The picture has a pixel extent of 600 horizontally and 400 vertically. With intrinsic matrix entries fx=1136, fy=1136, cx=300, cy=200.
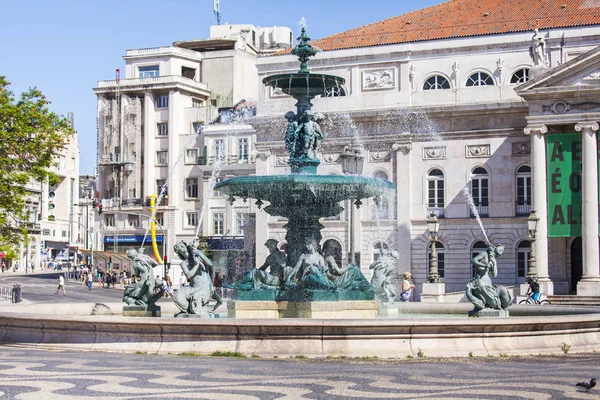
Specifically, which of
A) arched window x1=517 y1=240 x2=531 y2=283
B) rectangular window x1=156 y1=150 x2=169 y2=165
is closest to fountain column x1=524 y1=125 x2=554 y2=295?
arched window x1=517 y1=240 x2=531 y2=283

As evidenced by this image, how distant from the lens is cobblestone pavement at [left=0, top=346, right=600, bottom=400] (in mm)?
12164

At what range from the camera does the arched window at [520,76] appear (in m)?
53.8

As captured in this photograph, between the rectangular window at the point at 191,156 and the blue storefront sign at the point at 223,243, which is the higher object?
the rectangular window at the point at 191,156

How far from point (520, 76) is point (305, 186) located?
3509cm

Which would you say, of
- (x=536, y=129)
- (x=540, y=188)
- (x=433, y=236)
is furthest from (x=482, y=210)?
(x=433, y=236)

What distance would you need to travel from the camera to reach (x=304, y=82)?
2230cm

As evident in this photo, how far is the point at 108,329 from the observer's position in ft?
55.2

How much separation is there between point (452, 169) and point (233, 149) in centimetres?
2245

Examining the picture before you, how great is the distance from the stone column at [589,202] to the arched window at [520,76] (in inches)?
214

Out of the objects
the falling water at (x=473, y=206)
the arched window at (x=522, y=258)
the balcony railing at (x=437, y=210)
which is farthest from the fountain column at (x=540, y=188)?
the balcony railing at (x=437, y=210)

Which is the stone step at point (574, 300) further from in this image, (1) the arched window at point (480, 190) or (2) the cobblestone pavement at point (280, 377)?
Result: (2) the cobblestone pavement at point (280, 377)

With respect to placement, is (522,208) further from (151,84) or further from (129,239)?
(129,239)

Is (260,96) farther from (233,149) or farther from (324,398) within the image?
(324,398)

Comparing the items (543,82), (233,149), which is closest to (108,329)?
(543,82)
